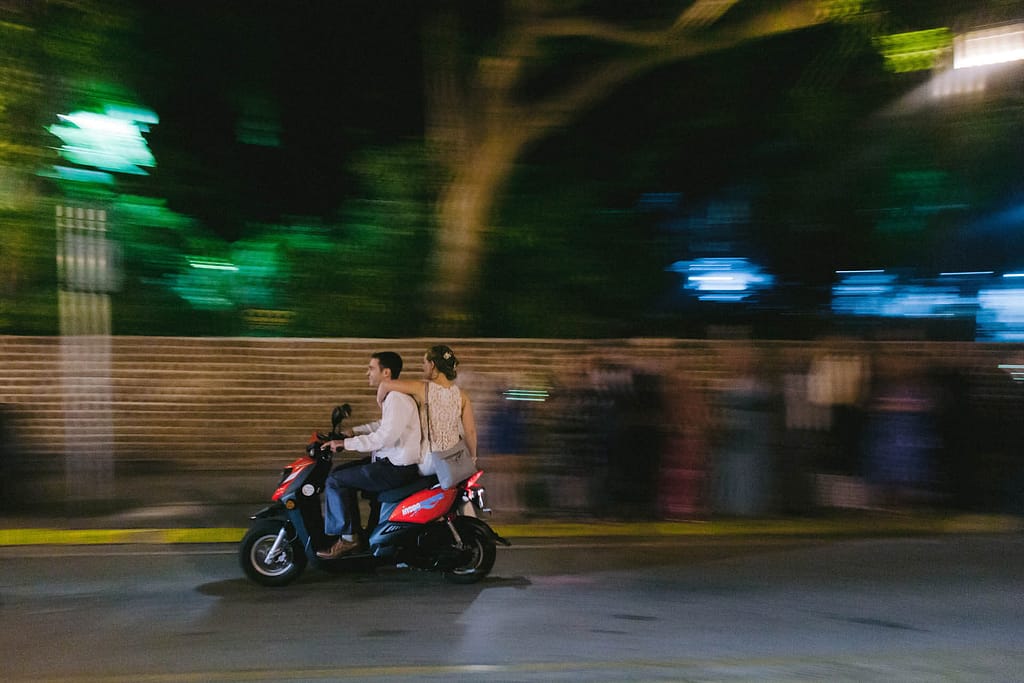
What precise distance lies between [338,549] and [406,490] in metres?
0.64

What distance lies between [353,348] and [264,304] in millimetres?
1586

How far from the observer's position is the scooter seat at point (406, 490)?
6707 millimetres

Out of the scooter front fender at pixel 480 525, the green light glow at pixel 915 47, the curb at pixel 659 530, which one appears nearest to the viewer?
the scooter front fender at pixel 480 525

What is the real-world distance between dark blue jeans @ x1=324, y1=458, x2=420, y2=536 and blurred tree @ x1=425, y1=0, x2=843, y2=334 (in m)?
6.83

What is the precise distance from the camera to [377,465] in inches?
265

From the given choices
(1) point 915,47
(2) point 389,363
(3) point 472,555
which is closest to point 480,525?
(3) point 472,555

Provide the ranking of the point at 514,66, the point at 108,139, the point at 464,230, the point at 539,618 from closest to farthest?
the point at 539,618
the point at 108,139
the point at 514,66
the point at 464,230

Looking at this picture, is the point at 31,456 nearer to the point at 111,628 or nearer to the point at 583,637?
the point at 111,628

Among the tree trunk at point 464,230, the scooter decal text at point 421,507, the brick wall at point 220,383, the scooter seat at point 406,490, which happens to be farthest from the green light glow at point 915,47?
the scooter decal text at point 421,507

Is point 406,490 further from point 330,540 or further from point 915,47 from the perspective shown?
point 915,47

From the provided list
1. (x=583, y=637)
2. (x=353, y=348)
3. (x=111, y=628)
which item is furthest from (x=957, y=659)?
(x=353, y=348)

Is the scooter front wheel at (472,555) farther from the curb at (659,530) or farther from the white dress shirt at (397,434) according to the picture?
the curb at (659,530)

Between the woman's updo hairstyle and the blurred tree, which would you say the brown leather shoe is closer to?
the woman's updo hairstyle

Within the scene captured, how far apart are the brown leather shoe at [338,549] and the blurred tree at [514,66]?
22.8ft
